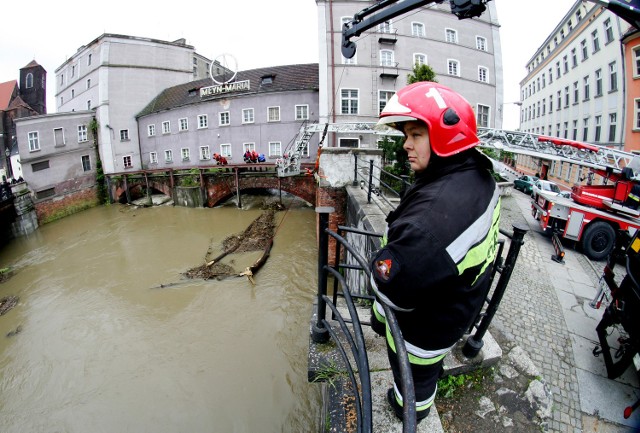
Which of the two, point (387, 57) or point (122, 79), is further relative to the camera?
point (122, 79)

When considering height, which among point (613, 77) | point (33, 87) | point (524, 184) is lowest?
point (524, 184)

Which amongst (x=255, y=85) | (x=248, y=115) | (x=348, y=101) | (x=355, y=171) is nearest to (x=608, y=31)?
(x=348, y=101)

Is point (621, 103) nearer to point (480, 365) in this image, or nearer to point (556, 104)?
point (556, 104)

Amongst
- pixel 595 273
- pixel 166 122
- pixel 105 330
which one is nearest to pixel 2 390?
pixel 105 330

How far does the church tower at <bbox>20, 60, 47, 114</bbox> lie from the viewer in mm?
44062

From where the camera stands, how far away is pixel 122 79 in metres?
27.0

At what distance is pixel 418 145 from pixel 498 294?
1.57 meters

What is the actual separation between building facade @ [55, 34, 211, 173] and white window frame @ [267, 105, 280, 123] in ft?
47.1

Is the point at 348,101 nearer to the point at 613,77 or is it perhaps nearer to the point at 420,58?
the point at 420,58

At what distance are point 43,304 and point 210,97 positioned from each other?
19.3 meters

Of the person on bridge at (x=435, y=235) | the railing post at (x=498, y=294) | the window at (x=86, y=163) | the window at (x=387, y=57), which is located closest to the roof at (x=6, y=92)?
the window at (x=86, y=163)

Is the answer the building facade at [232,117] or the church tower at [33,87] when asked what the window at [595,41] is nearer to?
the building facade at [232,117]

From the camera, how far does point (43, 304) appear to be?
9742mm

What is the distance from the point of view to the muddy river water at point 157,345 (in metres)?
5.38
